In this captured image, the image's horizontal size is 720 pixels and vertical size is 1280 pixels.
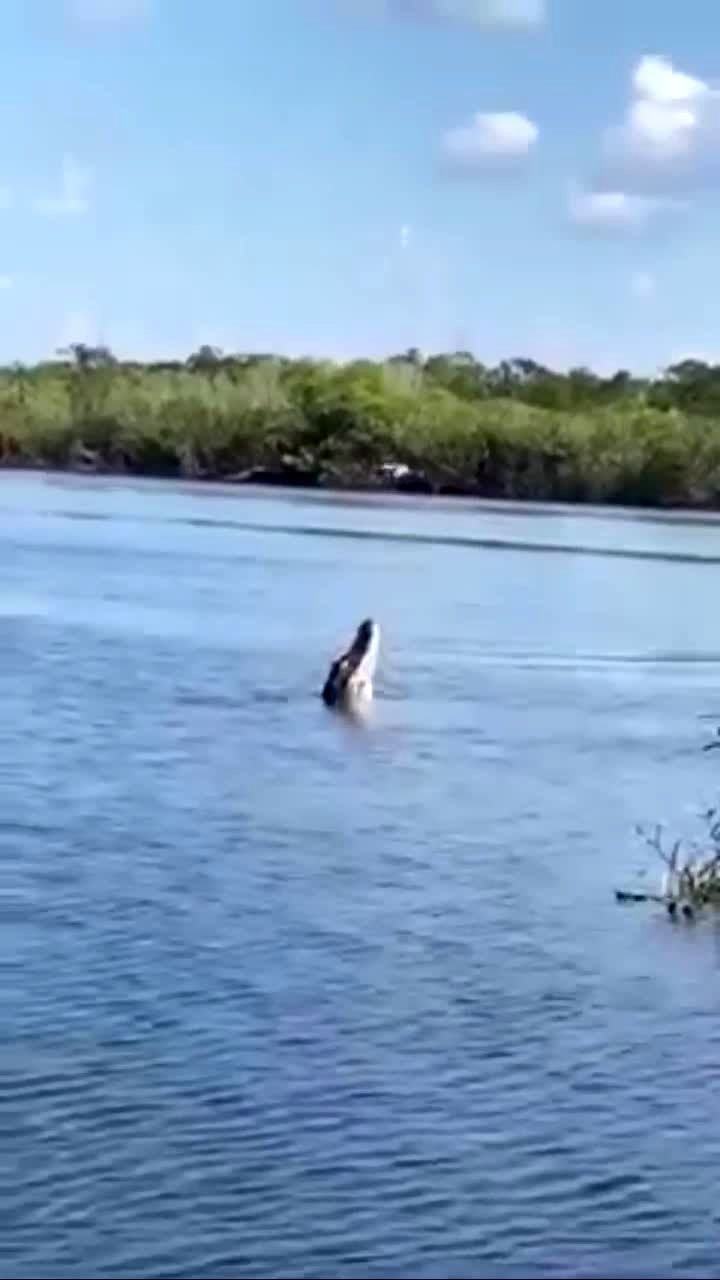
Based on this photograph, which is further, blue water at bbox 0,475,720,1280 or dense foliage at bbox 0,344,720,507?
dense foliage at bbox 0,344,720,507

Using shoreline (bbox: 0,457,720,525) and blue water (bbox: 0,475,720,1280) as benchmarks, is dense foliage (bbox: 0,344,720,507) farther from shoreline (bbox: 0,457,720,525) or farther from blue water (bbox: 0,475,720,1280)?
blue water (bbox: 0,475,720,1280)

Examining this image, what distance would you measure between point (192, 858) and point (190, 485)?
95846mm

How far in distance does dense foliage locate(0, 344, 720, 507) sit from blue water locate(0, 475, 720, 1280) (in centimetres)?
6650

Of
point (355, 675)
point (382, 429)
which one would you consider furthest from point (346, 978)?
point (382, 429)

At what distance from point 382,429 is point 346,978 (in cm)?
9542

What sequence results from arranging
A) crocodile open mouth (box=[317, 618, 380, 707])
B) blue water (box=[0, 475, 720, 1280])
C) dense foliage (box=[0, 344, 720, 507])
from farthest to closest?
1. dense foliage (box=[0, 344, 720, 507])
2. crocodile open mouth (box=[317, 618, 380, 707])
3. blue water (box=[0, 475, 720, 1280])

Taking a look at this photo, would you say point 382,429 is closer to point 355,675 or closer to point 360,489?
point 360,489

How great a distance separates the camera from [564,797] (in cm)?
2488

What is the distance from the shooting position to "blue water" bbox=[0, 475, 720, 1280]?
453 inches

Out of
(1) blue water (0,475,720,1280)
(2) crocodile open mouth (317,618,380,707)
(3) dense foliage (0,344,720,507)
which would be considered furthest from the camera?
(3) dense foliage (0,344,720,507)

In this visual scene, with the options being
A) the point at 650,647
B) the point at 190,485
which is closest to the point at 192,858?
the point at 650,647

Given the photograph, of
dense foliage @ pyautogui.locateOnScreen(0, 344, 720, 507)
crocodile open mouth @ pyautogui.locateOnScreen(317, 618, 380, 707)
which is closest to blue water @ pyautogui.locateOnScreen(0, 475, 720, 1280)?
crocodile open mouth @ pyautogui.locateOnScreen(317, 618, 380, 707)

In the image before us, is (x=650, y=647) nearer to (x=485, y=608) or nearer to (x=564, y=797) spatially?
(x=485, y=608)

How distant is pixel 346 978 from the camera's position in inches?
627
